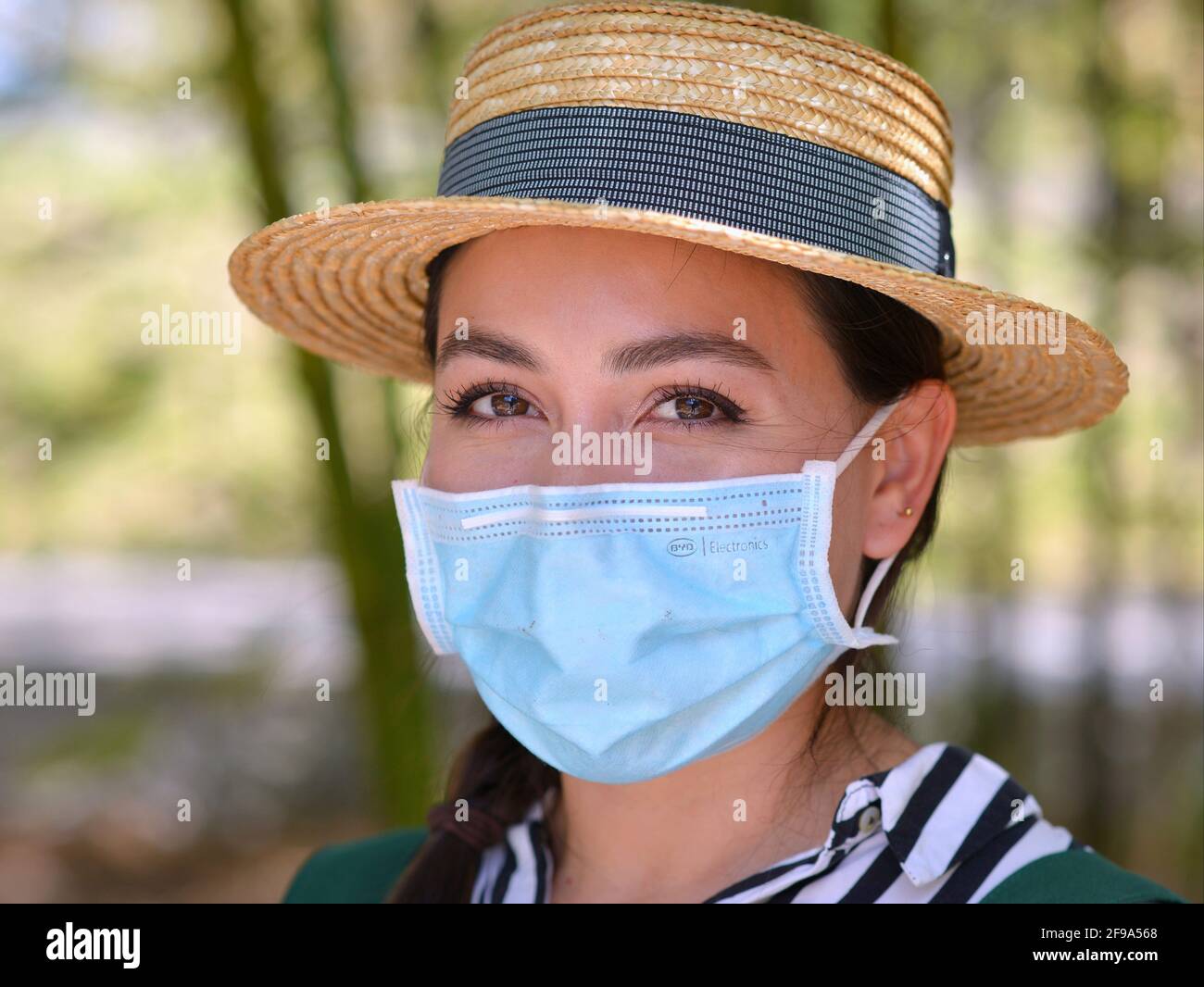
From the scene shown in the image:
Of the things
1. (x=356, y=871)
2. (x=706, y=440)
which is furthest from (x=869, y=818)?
(x=356, y=871)

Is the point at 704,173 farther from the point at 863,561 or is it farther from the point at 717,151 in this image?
the point at 863,561

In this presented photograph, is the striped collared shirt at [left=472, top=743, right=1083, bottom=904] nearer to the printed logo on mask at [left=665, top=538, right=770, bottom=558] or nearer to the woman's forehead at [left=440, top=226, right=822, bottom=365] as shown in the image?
the printed logo on mask at [left=665, top=538, right=770, bottom=558]

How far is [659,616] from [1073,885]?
52 centimetres


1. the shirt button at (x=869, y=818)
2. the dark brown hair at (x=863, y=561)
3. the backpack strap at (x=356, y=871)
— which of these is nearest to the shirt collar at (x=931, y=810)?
the shirt button at (x=869, y=818)

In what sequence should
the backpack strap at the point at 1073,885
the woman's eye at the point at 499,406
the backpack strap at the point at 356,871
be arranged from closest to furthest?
1. the backpack strap at the point at 1073,885
2. the woman's eye at the point at 499,406
3. the backpack strap at the point at 356,871

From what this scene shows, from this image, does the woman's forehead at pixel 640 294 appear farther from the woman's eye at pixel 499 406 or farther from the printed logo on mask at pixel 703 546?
the printed logo on mask at pixel 703 546

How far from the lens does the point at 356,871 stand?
74.4 inches

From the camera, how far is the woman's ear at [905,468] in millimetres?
1571

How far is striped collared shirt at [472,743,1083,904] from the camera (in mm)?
1396

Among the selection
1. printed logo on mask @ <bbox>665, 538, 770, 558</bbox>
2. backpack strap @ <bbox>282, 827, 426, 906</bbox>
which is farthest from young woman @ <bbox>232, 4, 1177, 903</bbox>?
backpack strap @ <bbox>282, 827, 426, 906</bbox>

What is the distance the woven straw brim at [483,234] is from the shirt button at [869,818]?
60 centimetres

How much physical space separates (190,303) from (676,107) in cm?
314

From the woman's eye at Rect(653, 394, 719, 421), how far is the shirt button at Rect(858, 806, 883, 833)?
492 millimetres

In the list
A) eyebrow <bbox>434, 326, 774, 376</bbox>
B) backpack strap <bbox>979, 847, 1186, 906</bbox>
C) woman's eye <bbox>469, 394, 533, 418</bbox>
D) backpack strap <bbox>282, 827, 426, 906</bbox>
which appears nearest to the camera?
backpack strap <bbox>979, 847, 1186, 906</bbox>
